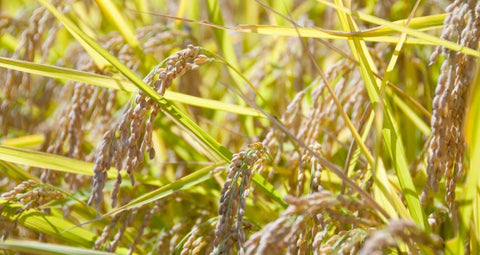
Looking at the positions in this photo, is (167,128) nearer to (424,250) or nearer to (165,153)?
(165,153)

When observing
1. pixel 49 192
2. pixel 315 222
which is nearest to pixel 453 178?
pixel 315 222

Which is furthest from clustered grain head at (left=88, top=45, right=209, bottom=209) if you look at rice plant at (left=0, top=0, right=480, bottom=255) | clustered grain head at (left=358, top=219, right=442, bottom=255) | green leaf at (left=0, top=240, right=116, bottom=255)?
clustered grain head at (left=358, top=219, right=442, bottom=255)

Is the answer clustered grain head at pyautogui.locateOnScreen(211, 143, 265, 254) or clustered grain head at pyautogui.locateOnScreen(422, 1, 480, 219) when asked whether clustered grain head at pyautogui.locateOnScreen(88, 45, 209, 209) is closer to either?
clustered grain head at pyautogui.locateOnScreen(211, 143, 265, 254)

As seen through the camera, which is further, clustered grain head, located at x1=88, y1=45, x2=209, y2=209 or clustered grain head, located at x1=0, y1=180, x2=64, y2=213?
clustered grain head, located at x1=0, y1=180, x2=64, y2=213

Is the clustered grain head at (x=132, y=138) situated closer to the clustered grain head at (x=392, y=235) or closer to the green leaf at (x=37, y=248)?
the green leaf at (x=37, y=248)

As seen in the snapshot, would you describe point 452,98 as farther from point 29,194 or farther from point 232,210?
point 29,194

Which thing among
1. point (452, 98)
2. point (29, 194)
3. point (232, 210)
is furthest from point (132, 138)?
point (452, 98)

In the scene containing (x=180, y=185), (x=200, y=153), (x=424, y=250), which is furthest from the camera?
(x=200, y=153)
